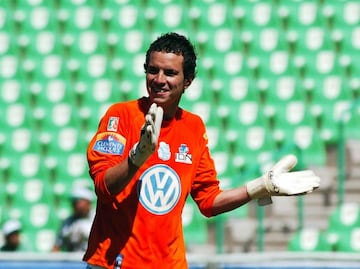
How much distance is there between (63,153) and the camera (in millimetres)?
11938

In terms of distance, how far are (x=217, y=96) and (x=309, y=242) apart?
9.55ft

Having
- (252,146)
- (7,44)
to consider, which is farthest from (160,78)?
(7,44)

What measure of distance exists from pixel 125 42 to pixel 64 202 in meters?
2.40

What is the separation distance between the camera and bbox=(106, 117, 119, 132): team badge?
175 inches

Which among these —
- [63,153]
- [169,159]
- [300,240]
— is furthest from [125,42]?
[169,159]

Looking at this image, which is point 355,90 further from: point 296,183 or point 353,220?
point 296,183

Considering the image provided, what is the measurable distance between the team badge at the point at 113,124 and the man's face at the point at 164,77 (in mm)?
170

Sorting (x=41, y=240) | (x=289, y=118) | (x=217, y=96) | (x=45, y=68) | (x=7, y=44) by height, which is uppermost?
(x=7, y=44)

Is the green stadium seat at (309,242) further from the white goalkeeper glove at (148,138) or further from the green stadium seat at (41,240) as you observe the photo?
the white goalkeeper glove at (148,138)

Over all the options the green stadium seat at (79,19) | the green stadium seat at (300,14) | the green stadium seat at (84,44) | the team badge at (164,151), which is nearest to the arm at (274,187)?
the team badge at (164,151)

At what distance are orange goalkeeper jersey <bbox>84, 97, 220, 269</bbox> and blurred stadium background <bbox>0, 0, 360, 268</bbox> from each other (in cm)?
501

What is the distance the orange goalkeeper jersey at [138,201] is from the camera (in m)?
4.43

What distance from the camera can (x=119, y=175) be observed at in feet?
13.6

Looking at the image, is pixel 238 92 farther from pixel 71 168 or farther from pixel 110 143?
pixel 110 143
